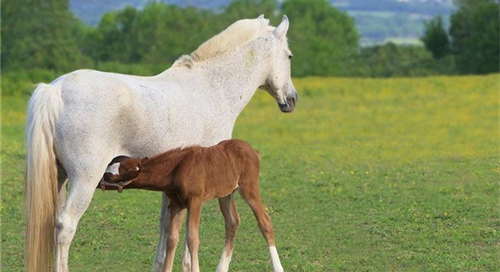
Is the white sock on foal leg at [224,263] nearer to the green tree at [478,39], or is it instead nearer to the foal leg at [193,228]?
the foal leg at [193,228]

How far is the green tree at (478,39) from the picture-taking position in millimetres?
59469

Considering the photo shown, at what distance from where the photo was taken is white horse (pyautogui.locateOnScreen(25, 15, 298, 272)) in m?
6.41

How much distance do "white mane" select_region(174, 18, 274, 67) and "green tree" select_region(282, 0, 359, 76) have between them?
42858 mm

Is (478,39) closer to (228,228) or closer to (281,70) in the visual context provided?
(281,70)

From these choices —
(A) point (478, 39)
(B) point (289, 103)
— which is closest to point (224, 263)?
(B) point (289, 103)

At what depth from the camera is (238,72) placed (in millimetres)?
7848

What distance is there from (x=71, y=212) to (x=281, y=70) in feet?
8.76

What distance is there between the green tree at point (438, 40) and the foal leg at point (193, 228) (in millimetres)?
60624

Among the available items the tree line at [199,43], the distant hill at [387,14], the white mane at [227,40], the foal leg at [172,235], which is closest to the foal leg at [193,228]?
the foal leg at [172,235]

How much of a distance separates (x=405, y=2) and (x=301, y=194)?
137566mm

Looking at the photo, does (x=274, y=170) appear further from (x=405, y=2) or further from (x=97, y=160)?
(x=405, y=2)

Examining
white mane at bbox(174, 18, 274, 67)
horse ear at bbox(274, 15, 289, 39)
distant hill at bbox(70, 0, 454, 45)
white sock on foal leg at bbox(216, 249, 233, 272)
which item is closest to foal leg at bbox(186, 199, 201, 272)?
white sock on foal leg at bbox(216, 249, 233, 272)

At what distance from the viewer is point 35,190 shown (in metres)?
6.46

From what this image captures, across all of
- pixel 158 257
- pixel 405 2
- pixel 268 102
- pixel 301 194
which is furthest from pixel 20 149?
pixel 405 2
